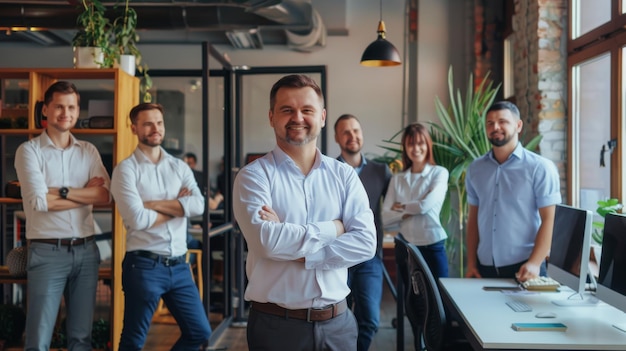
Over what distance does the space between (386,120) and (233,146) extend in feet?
11.9

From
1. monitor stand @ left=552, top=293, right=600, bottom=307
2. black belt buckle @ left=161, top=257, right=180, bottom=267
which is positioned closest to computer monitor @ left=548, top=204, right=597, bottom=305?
monitor stand @ left=552, top=293, right=600, bottom=307

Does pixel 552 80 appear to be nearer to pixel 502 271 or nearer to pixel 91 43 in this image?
pixel 502 271

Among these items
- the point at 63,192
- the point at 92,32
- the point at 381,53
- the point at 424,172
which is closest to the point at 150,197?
the point at 63,192

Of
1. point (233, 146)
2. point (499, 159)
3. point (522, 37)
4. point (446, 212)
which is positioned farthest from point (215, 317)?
point (522, 37)

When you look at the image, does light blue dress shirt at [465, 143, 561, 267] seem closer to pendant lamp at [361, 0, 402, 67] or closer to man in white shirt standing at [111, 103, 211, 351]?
man in white shirt standing at [111, 103, 211, 351]

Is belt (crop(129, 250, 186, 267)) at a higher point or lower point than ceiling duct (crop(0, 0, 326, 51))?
lower

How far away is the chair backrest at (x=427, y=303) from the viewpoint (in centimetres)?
318

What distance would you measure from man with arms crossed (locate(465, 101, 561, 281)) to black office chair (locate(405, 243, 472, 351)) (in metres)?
0.56

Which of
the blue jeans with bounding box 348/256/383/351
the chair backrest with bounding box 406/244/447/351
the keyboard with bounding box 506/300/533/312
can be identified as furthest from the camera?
the blue jeans with bounding box 348/256/383/351

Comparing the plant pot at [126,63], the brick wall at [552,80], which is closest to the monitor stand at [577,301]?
the brick wall at [552,80]

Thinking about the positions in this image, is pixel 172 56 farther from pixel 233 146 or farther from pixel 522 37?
pixel 522 37

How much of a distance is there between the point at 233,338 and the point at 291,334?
3.49 m

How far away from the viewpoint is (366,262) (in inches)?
171

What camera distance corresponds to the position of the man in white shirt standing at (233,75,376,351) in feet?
7.63
